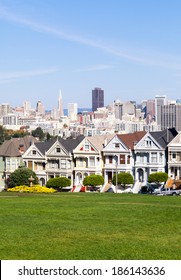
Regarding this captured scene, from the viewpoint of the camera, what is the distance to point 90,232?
2147 cm

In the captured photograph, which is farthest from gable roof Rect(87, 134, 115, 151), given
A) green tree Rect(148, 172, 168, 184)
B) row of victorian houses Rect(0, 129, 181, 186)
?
green tree Rect(148, 172, 168, 184)

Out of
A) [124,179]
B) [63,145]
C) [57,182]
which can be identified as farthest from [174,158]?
[63,145]

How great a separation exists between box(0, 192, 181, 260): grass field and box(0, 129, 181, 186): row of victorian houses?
2973 centimetres

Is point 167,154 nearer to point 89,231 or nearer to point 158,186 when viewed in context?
point 158,186

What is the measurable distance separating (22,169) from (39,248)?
41966mm

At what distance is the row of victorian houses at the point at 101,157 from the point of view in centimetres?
5953

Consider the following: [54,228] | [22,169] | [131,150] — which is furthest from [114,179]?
[54,228]

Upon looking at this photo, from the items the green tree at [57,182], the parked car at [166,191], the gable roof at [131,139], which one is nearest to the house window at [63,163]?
the green tree at [57,182]

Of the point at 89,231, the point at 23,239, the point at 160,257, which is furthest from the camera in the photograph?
the point at 89,231

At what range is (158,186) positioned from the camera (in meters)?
57.6

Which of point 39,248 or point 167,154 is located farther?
point 167,154

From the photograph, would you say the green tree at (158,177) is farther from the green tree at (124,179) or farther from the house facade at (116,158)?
the house facade at (116,158)

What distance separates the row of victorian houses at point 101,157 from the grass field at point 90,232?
29.7 m
